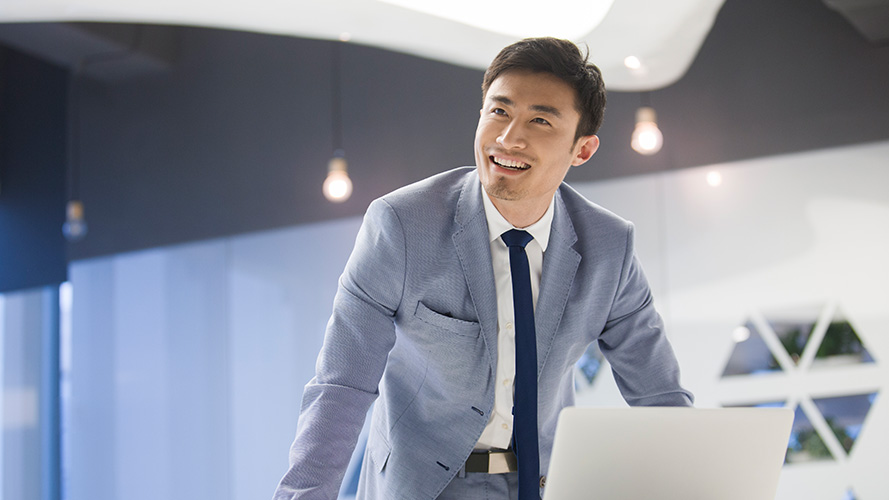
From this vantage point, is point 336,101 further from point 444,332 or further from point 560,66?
point 444,332

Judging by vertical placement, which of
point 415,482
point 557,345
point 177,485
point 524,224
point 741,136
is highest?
point 741,136

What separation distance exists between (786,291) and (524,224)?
302cm

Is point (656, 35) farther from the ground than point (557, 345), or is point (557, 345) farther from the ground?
point (656, 35)

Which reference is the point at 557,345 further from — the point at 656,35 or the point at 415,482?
the point at 656,35

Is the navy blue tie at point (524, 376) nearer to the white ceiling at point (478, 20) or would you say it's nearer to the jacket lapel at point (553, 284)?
the jacket lapel at point (553, 284)

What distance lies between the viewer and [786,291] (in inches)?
160

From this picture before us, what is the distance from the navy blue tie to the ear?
0.26m

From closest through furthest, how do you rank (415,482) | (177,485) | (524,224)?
(415,482)
(524,224)
(177,485)

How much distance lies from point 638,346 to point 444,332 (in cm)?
43

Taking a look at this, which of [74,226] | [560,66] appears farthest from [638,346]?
[74,226]

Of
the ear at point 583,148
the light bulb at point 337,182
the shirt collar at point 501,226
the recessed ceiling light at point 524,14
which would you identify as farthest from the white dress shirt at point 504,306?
the light bulb at point 337,182

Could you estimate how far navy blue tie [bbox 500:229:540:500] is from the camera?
1368 millimetres

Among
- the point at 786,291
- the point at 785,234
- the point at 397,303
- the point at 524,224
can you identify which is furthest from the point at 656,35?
the point at 397,303

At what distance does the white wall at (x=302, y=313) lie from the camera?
13.1 feet
